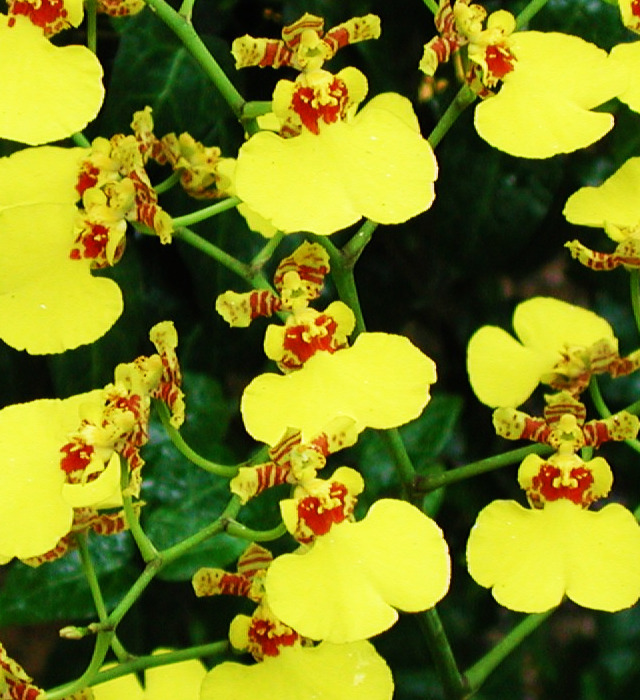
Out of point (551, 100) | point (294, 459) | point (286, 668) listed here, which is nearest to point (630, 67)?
point (551, 100)

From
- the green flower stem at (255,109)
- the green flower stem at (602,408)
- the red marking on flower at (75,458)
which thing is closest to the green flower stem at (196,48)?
the green flower stem at (255,109)

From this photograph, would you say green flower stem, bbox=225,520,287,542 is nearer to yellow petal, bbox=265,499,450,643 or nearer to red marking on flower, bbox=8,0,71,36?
yellow petal, bbox=265,499,450,643

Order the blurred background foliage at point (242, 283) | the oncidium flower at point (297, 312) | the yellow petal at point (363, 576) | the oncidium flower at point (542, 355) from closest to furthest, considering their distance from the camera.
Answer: the yellow petal at point (363, 576)
the oncidium flower at point (297, 312)
the oncidium flower at point (542, 355)
the blurred background foliage at point (242, 283)

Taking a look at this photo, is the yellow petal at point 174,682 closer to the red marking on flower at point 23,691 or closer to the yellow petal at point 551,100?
the red marking on flower at point 23,691

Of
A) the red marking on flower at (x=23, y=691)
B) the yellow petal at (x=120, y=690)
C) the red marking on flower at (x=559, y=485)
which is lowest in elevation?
the yellow petal at (x=120, y=690)

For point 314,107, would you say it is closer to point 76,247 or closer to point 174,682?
point 76,247

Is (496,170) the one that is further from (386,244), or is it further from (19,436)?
(19,436)
